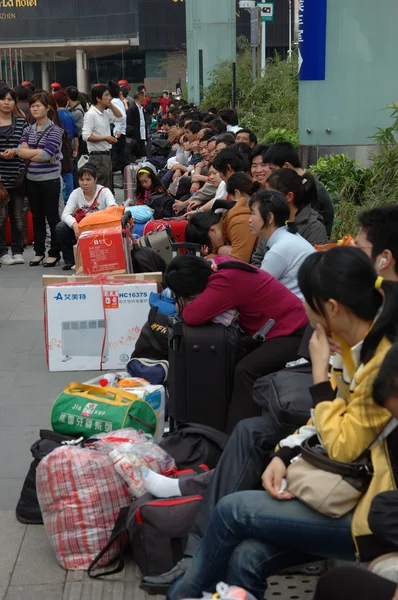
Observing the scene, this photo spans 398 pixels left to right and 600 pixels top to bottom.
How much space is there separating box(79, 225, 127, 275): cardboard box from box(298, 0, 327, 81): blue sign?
3.39 m

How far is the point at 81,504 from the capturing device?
4102 mm

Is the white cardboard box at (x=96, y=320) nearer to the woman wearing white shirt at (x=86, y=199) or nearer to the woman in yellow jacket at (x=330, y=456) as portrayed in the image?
the woman wearing white shirt at (x=86, y=199)

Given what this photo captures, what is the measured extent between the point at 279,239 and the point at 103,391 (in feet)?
4.72

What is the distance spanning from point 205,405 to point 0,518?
125 cm

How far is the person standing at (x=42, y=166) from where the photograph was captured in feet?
34.2

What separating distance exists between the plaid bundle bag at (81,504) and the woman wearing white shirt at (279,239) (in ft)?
6.11

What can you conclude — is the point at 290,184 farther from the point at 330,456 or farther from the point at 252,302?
the point at 330,456

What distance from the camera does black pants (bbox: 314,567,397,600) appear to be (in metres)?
2.74

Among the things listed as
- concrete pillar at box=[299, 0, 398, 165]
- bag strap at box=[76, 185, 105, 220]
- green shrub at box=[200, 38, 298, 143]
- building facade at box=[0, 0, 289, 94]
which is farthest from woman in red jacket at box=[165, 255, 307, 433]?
building facade at box=[0, 0, 289, 94]

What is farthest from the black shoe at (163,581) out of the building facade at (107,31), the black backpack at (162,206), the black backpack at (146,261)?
the building facade at (107,31)

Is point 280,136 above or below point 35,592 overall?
above

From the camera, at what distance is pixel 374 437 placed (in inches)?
119

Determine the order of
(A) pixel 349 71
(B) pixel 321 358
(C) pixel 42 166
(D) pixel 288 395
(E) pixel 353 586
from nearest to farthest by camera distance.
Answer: (E) pixel 353 586 < (B) pixel 321 358 < (D) pixel 288 395 < (A) pixel 349 71 < (C) pixel 42 166

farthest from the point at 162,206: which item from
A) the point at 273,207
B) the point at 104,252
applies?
the point at 273,207
